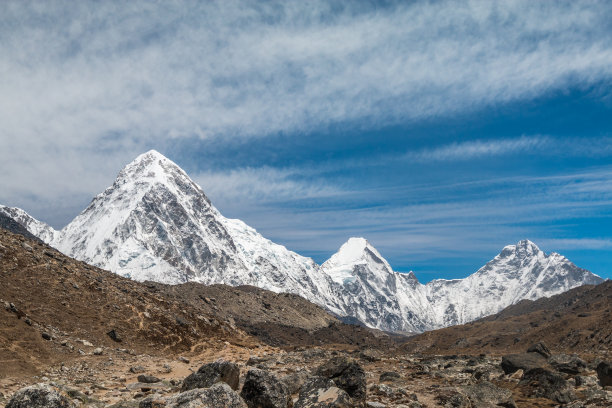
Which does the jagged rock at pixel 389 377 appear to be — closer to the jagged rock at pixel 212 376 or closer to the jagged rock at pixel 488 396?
the jagged rock at pixel 488 396

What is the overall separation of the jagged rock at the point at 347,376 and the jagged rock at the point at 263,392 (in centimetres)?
305

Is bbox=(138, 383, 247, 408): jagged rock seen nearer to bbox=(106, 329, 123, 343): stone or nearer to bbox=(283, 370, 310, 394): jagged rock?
bbox=(283, 370, 310, 394): jagged rock

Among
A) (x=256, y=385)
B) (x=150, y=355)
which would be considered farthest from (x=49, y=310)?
(x=256, y=385)

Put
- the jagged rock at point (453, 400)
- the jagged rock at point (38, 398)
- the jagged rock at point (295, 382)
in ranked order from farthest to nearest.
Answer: the jagged rock at point (295, 382)
the jagged rock at point (453, 400)
the jagged rock at point (38, 398)

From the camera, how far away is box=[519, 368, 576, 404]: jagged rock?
76.9 feet

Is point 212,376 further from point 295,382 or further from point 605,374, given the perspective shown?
point 605,374

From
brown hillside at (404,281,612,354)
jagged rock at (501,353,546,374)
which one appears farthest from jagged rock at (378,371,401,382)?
brown hillside at (404,281,612,354)

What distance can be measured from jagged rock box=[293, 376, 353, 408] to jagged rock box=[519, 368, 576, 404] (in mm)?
14687

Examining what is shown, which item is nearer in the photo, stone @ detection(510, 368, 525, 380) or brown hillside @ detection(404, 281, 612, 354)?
stone @ detection(510, 368, 525, 380)

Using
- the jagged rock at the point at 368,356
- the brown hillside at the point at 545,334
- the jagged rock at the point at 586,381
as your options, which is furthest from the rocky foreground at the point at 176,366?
the brown hillside at the point at 545,334

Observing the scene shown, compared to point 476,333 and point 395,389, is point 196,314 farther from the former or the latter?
point 476,333

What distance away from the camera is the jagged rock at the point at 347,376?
1919 cm

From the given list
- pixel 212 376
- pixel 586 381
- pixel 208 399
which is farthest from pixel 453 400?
pixel 208 399

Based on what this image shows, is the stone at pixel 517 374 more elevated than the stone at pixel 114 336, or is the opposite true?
the stone at pixel 114 336
